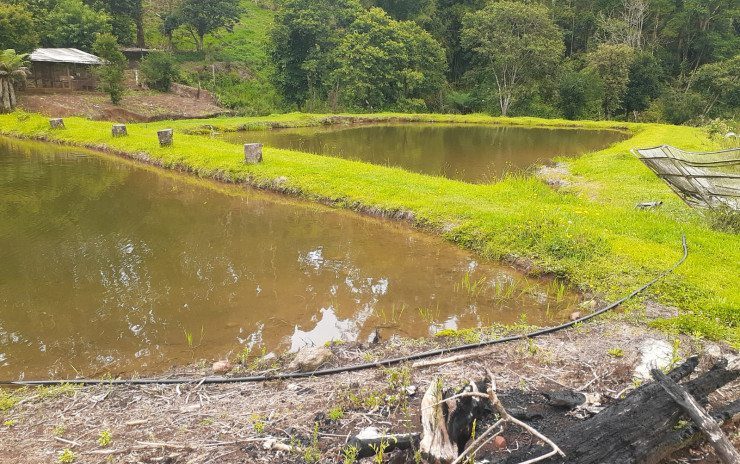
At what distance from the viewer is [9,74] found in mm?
20062

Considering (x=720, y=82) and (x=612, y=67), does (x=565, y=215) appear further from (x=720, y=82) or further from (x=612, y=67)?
(x=612, y=67)

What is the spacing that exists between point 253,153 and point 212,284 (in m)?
7.01

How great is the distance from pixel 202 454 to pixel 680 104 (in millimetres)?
36004

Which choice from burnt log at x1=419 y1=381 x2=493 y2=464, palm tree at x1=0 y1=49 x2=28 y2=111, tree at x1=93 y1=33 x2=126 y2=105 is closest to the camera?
burnt log at x1=419 y1=381 x2=493 y2=464

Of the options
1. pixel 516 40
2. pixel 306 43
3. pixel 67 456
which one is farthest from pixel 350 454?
pixel 516 40

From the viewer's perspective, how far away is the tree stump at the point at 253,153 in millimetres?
12141

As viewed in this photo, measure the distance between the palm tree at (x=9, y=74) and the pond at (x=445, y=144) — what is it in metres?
9.73

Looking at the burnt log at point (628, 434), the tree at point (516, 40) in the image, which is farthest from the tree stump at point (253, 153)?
the tree at point (516, 40)

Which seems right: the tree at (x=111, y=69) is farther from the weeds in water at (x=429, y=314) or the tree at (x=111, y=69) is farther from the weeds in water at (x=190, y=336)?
the weeds in water at (x=429, y=314)

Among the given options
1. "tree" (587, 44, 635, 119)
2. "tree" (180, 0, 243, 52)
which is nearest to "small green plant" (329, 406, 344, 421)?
"tree" (587, 44, 635, 119)

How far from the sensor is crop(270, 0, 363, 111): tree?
1137 inches

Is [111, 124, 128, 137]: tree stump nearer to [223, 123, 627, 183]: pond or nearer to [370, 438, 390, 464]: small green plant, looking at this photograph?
[223, 123, 627, 183]: pond

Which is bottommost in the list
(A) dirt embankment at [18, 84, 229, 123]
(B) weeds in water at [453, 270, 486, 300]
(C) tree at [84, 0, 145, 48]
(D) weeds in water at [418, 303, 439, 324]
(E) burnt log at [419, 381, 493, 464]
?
(D) weeds in water at [418, 303, 439, 324]

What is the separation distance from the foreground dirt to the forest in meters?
27.1
